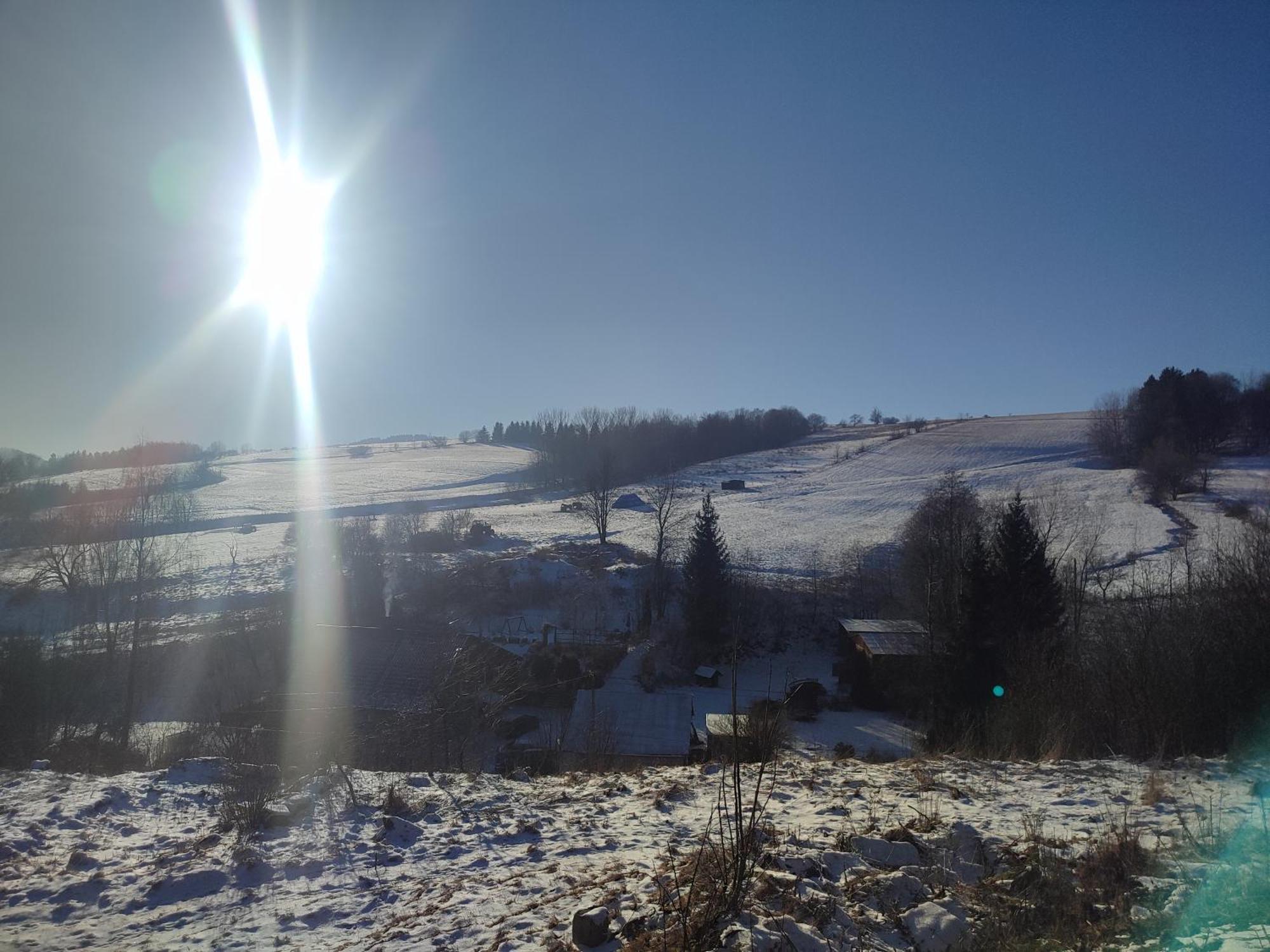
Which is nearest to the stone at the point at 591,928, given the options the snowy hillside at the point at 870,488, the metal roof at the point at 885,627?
the metal roof at the point at 885,627

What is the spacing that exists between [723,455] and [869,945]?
294 feet

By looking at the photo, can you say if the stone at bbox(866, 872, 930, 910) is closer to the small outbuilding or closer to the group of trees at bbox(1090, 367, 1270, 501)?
the small outbuilding

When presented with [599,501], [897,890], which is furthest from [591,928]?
[599,501]

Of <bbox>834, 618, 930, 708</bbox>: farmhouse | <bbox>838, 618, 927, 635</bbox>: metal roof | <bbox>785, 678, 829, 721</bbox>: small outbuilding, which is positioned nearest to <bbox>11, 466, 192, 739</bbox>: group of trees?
<bbox>785, 678, 829, 721</bbox>: small outbuilding

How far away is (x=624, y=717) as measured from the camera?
78.0 ft

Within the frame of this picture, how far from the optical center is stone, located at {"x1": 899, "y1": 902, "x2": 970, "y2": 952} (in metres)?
3.84

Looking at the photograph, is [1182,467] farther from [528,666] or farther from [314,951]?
[314,951]

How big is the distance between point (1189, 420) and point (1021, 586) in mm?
54364

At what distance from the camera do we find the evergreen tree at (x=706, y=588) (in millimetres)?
37812

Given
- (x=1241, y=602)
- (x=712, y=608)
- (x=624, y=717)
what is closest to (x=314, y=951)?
(x=1241, y=602)

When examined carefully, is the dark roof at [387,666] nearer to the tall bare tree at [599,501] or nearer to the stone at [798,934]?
the stone at [798,934]

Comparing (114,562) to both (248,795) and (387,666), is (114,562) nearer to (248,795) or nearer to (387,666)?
(387,666)

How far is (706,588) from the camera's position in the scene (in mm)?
38406

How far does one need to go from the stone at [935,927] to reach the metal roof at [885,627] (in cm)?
2693
